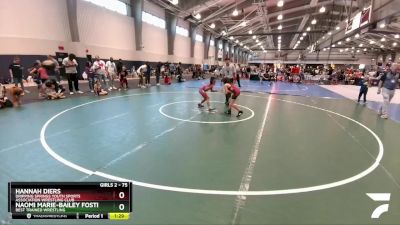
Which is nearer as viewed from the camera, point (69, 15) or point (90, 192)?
point (90, 192)

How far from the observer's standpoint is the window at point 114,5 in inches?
926

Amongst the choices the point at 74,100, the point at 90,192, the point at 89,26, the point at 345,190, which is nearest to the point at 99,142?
the point at 90,192

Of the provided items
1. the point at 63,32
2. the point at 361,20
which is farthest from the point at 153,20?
the point at 361,20

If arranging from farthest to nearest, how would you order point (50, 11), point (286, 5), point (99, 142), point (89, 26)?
point (286, 5)
point (89, 26)
point (50, 11)
point (99, 142)

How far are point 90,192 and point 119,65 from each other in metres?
16.5

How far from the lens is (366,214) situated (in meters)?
3.63

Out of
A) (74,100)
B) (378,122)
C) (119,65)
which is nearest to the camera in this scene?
(378,122)

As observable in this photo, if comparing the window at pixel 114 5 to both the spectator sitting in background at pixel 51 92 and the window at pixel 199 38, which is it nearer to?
the spectator sitting in background at pixel 51 92

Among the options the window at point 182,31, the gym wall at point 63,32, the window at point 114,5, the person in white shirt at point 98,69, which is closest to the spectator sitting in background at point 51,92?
the person in white shirt at point 98,69

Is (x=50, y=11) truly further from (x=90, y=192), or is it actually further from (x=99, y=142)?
(x=90, y=192)

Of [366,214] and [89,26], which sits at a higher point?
[89,26]
